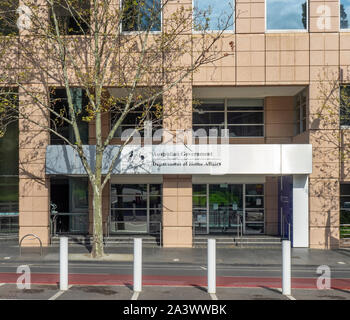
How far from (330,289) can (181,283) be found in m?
3.70

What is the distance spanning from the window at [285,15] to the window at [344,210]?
7.20 m

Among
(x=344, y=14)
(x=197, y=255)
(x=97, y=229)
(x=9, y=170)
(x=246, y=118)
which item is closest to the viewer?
(x=97, y=229)

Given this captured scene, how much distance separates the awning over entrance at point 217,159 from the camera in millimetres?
19766

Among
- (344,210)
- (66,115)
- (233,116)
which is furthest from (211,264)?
(66,115)

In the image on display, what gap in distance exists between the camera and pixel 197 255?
59.5ft

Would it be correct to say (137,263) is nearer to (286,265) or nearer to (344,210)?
(286,265)

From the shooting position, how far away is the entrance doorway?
23.7 m

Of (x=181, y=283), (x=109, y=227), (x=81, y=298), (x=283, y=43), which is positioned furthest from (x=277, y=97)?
(x=81, y=298)

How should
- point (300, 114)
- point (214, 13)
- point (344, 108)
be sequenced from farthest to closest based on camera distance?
1. point (300, 114)
2. point (214, 13)
3. point (344, 108)

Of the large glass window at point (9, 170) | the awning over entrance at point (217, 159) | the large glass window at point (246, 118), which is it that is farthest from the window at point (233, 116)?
the large glass window at point (9, 170)

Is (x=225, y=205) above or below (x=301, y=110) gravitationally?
below

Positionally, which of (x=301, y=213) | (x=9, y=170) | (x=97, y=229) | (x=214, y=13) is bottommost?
(x=97, y=229)

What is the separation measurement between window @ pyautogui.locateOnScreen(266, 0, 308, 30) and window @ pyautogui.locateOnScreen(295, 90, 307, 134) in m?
2.99

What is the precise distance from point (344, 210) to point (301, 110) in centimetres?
485
